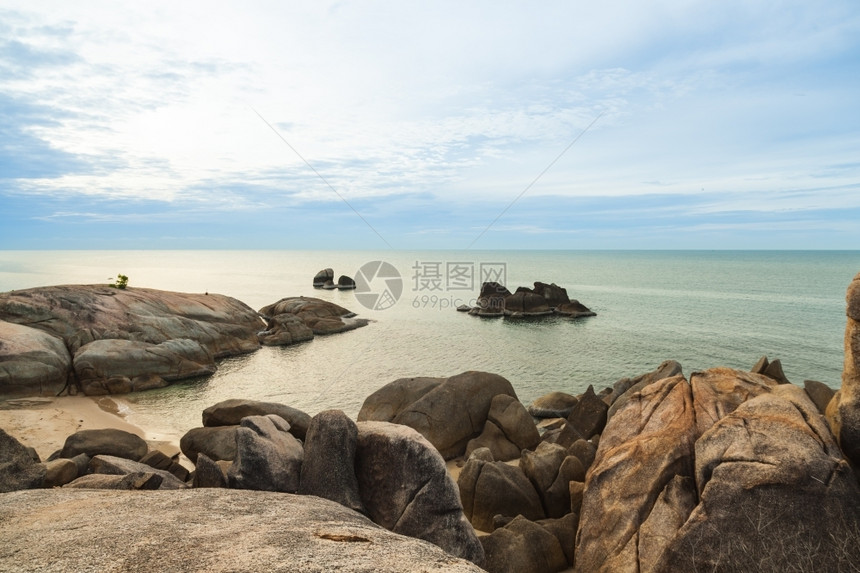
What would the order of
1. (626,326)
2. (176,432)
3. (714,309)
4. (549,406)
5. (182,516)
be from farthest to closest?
(714,309) < (626,326) < (549,406) < (176,432) < (182,516)

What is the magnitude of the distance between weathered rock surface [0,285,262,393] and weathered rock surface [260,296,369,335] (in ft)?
31.9

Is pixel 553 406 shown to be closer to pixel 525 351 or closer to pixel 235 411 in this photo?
pixel 235 411

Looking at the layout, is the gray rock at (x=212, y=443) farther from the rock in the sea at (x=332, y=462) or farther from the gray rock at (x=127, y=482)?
the rock in the sea at (x=332, y=462)

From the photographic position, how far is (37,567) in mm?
5340

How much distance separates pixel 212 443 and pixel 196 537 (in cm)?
1581

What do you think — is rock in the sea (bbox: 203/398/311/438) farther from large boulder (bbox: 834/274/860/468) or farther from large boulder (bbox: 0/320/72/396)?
large boulder (bbox: 834/274/860/468)


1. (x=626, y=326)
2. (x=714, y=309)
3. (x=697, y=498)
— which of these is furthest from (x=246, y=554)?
(x=714, y=309)

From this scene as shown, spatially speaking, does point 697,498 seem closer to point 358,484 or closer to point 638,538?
point 638,538

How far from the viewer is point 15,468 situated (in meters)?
10.6

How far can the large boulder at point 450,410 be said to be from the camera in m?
22.0

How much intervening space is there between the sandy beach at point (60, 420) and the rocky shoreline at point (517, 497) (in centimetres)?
1096

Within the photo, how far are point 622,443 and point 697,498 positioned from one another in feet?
8.49

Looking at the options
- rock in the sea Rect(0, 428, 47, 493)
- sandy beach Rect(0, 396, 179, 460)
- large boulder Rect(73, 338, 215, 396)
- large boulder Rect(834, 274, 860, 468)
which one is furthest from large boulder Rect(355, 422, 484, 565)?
large boulder Rect(73, 338, 215, 396)

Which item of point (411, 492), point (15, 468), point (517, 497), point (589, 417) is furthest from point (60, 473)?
point (589, 417)
